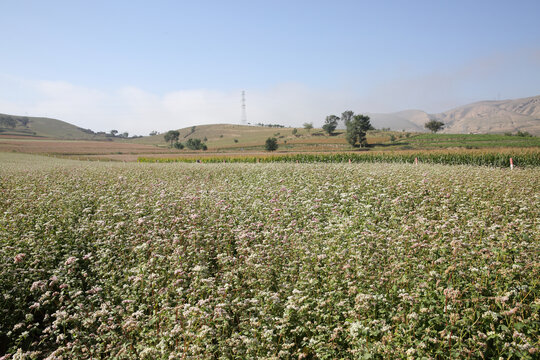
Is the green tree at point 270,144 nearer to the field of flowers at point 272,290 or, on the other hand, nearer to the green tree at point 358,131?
the green tree at point 358,131

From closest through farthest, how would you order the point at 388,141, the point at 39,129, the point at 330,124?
the point at 388,141 < the point at 330,124 < the point at 39,129

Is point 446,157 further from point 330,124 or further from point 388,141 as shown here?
point 330,124

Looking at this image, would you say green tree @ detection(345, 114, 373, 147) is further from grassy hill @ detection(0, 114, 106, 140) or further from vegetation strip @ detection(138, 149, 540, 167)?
grassy hill @ detection(0, 114, 106, 140)

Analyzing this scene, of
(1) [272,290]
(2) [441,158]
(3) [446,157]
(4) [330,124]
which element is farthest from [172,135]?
(1) [272,290]

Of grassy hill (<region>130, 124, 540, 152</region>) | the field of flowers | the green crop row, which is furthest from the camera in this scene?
grassy hill (<region>130, 124, 540, 152</region>)

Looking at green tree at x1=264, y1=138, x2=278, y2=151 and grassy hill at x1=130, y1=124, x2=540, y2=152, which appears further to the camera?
green tree at x1=264, y1=138, x2=278, y2=151

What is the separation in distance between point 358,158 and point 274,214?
110ft

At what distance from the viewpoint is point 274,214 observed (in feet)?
24.8

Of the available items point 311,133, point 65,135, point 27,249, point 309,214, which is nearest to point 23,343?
point 27,249

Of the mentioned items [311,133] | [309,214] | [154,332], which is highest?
[311,133]

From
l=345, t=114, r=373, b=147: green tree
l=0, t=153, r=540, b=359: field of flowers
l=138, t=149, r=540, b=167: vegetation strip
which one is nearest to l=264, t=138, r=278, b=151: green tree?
l=345, t=114, r=373, b=147: green tree

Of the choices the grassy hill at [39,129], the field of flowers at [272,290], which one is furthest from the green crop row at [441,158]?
the grassy hill at [39,129]

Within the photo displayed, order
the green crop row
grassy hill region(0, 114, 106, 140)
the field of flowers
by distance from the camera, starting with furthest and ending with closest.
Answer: grassy hill region(0, 114, 106, 140) → the green crop row → the field of flowers

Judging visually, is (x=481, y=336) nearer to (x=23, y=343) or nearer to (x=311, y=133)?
(x=23, y=343)
